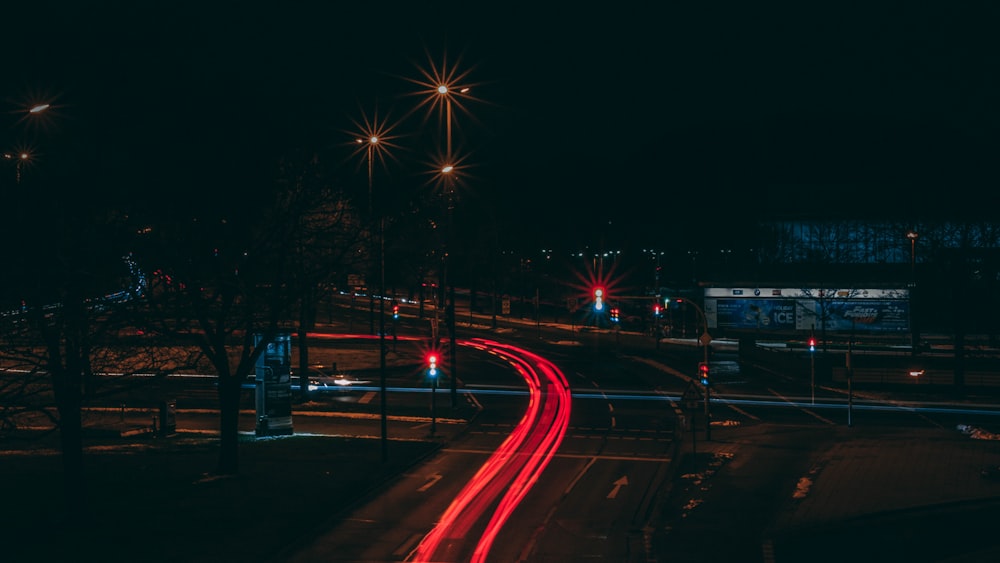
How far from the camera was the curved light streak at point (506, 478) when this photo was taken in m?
17.2

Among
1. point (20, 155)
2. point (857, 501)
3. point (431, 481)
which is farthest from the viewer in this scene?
point (431, 481)

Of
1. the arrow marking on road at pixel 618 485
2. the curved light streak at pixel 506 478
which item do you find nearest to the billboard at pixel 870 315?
the curved light streak at pixel 506 478

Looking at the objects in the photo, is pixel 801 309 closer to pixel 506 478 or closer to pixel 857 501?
pixel 857 501

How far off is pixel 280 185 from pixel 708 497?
1463 cm

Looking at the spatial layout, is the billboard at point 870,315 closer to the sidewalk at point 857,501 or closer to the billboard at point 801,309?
the billboard at point 801,309

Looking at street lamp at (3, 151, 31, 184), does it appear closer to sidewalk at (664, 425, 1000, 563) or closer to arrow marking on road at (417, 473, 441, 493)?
arrow marking on road at (417, 473, 441, 493)

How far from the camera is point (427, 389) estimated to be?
42.0 m

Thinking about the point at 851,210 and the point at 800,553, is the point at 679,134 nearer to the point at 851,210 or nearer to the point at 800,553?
the point at 851,210

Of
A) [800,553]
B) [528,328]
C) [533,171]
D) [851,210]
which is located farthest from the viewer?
[533,171]

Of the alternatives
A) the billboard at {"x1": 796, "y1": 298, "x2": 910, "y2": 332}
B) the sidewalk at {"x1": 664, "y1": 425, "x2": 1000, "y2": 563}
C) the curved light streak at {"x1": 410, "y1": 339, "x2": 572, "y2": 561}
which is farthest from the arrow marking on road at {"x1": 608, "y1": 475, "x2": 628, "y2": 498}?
the billboard at {"x1": 796, "y1": 298, "x2": 910, "y2": 332}

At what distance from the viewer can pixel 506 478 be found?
23172 millimetres

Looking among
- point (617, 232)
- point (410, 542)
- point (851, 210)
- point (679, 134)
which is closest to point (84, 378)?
point (410, 542)

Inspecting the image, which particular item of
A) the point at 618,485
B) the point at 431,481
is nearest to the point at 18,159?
the point at 431,481

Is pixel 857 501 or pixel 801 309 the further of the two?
pixel 801 309
